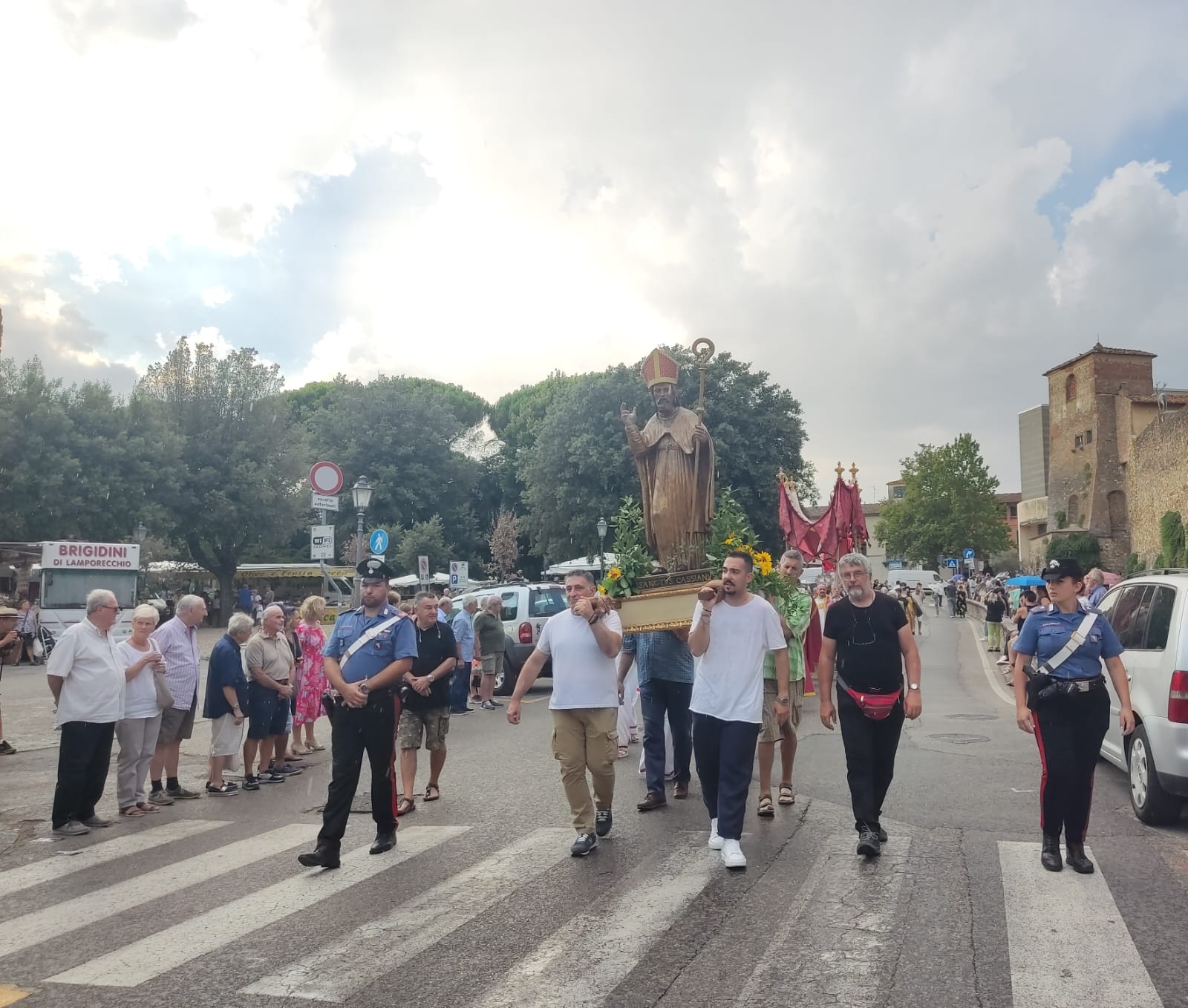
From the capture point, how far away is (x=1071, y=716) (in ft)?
19.0

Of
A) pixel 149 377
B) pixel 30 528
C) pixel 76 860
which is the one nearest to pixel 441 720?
pixel 76 860

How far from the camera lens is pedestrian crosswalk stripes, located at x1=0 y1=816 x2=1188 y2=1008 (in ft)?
13.7

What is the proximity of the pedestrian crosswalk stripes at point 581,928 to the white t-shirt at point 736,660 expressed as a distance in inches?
36.1

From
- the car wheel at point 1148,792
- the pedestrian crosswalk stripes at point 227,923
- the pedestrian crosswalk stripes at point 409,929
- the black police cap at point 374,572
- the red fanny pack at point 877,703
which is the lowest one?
the pedestrian crosswalk stripes at point 227,923

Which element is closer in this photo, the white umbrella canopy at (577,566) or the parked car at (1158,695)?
the parked car at (1158,695)

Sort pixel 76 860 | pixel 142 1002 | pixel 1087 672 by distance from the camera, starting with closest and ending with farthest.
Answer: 1. pixel 142 1002
2. pixel 1087 672
3. pixel 76 860

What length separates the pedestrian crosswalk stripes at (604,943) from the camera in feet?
13.5

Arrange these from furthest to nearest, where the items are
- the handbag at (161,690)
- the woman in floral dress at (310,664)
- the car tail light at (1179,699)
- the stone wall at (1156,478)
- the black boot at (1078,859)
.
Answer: the stone wall at (1156,478) → the woman in floral dress at (310,664) → the handbag at (161,690) → the car tail light at (1179,699) → the black boot at (1078,859)

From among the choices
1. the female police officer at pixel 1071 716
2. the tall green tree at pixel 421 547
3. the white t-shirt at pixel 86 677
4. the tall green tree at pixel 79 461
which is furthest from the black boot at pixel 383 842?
the tall green tree at pixel 421 547

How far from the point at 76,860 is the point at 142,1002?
311 cm

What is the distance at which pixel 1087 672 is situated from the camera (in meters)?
5.77

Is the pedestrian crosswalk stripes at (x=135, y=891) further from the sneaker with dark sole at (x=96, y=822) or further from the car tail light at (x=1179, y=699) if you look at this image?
the car tail light at (x=1179, y=699)

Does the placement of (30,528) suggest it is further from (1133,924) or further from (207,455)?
(1133,924)

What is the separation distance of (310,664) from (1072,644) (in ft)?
25.9
